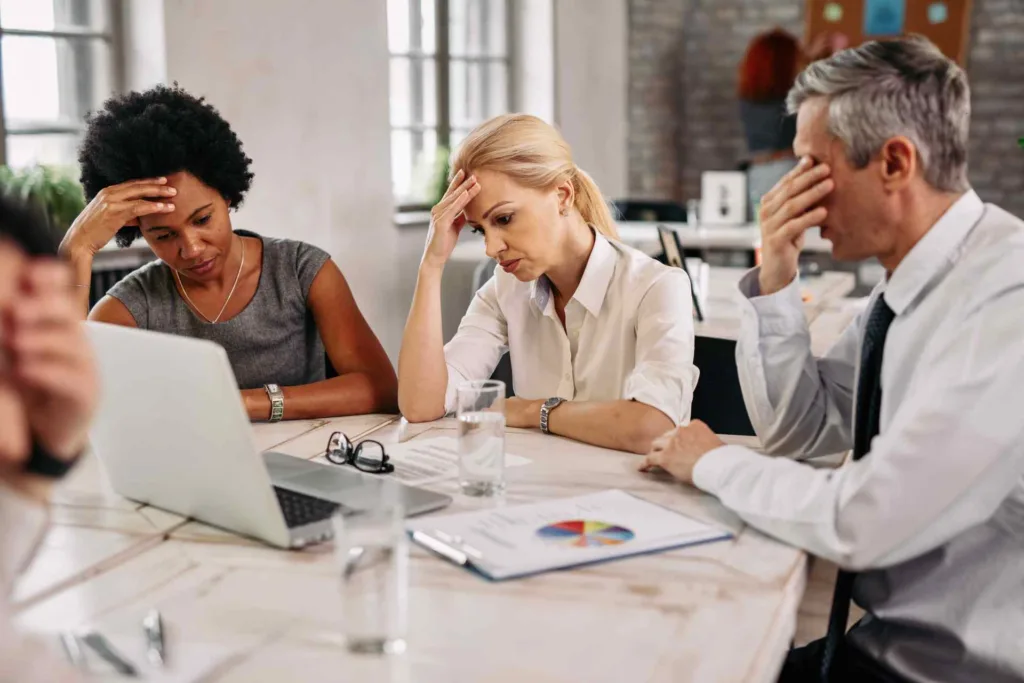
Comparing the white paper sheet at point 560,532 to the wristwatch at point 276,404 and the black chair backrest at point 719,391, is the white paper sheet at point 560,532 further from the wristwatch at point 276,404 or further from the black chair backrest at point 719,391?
the black chair backrest at point 719,391

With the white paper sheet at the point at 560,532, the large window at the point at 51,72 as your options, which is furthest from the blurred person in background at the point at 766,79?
the white paper sheet at the point at 560,532

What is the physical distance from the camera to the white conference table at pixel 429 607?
0.95m

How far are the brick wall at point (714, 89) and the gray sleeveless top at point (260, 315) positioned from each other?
16.6 feet

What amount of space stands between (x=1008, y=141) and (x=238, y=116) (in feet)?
16.4

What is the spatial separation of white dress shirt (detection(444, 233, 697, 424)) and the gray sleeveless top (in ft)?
1.17

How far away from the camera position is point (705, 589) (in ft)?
3.68

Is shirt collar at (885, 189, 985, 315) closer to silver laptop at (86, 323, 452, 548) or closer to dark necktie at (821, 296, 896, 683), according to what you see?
dark necktie at (821, 296, 896, 683)

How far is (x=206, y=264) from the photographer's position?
7.22 feet

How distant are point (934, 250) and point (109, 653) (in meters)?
1.04

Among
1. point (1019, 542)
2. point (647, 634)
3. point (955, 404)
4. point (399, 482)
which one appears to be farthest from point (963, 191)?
point (399, 482)

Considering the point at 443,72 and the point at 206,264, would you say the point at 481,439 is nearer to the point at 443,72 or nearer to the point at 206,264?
the point at 206,264

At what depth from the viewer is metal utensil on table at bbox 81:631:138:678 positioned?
3.02ft

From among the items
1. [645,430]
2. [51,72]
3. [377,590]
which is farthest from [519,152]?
[51,72]

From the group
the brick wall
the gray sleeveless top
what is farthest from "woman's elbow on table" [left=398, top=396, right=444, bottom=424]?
Result: the brick wall
